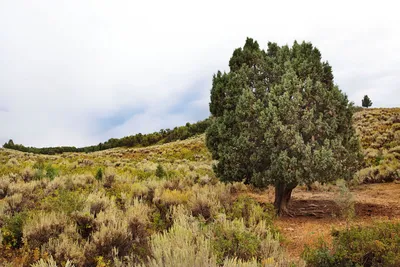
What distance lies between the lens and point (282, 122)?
9.30 meters

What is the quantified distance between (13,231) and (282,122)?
7.62 meters

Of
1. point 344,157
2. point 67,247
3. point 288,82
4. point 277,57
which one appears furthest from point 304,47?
point 67,247

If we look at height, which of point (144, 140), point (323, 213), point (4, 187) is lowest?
point (323, 213)

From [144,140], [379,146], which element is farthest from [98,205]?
[144,140]

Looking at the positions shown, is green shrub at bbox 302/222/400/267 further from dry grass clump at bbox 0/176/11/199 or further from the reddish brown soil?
dry grass clump at bbox 0/176/11/199

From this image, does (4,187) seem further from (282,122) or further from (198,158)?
(198,158)

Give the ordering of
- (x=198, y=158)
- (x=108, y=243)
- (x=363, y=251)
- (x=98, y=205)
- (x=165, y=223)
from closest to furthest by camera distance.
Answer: (x=363, y=251) < (x=108, y=243) < (x=165, y=223) < (x=98, y=205) < (x=198, y=158)

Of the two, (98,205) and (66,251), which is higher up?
(98,205)

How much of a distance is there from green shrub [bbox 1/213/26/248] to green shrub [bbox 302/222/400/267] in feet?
19.8

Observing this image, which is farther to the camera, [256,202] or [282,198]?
[282,198]

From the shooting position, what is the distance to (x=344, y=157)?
31.6 ft

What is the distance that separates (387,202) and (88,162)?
78.0ft

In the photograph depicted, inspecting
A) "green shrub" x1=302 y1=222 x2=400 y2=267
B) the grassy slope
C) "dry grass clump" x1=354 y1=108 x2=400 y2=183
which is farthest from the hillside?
the grassy slope

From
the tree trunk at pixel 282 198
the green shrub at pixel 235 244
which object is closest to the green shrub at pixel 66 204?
the green shrub at pixel 235 244
